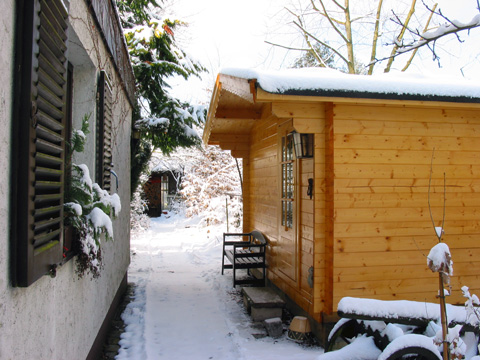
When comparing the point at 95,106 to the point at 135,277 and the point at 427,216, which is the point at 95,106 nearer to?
the point at 427,216

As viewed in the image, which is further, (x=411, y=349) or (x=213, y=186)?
(x=213, y=186)

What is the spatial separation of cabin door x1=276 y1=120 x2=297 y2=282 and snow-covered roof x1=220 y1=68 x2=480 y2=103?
121 centimetres

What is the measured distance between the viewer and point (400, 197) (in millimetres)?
4652

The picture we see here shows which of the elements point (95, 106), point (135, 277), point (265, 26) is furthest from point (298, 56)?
point (95, 106)

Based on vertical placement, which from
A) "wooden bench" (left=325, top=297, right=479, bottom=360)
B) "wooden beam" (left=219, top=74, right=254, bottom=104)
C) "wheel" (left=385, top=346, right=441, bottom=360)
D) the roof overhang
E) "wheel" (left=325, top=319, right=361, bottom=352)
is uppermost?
"wooden beam" (left=219, top=74, right=254, bottom=104)

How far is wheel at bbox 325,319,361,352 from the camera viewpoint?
354 centimetres

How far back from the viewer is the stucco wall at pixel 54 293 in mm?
1465

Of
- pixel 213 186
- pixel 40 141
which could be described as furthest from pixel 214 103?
pixel 213 186

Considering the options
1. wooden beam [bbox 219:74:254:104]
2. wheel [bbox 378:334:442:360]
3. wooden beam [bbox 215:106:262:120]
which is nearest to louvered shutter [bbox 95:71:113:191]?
wooden beam [bbox 219:74:254:104]

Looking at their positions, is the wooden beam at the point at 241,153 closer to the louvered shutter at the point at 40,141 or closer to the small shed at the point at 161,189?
the louvered shutter at the point at 40,141

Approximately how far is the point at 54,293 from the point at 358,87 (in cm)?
349

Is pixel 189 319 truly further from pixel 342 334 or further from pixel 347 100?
pixel 347 100

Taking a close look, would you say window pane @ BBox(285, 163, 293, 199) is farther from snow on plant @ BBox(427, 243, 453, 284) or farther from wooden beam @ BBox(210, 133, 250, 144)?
snow on plant @ BBox(427, 243, 453, 284)

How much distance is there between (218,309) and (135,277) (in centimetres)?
279
